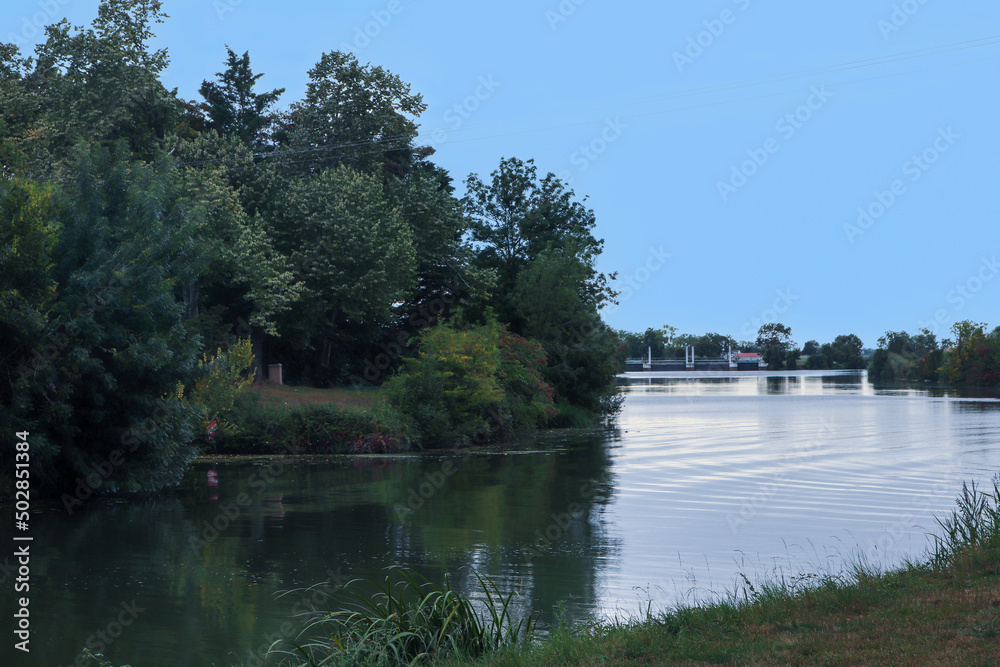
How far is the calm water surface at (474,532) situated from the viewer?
41.3 ft

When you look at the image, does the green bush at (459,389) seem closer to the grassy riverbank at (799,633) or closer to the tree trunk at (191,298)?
the tree trunk at (191,298)

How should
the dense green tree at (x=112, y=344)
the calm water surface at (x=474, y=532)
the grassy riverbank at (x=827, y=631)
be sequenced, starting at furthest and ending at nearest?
1. the dense green tree at (x=112, y=344)
2. the calm water surface at (x=474, y=532)
3. the grassy riverbank at (x=827, y=631)

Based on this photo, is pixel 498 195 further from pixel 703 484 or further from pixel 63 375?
pixel 63 375

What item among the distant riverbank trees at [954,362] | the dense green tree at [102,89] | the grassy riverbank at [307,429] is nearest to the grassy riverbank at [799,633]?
the grassy riverbank at [307,429]

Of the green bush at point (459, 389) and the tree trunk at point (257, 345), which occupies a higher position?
the tree trunk at point (257, 345)

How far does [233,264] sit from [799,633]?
35.3 metres

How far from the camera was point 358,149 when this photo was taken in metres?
49.9

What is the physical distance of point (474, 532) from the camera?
18953 mm

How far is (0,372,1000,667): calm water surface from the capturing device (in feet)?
41.3

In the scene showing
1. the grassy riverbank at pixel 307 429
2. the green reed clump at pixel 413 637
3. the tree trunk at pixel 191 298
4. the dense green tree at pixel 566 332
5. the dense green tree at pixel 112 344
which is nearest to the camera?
the green reed clump at pixel 413 637

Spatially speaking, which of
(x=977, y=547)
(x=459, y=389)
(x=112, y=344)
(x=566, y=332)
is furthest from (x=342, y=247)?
(x=977, y=547)

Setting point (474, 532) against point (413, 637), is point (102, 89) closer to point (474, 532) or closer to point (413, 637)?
point (474, 532)

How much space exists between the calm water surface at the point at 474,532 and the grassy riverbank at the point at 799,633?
10.3 ft

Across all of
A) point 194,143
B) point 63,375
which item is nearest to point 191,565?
point 63,375
